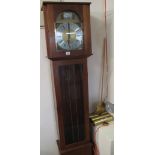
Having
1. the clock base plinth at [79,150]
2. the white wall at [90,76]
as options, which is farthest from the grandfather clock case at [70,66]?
the white wall at [90,76]

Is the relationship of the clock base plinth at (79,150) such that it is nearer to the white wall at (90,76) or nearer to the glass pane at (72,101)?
the glass pane at (72,101)

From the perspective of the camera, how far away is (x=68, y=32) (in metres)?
1.43

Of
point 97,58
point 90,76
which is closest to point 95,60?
point 97,58

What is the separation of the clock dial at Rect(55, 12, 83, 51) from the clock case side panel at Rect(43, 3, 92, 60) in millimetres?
35

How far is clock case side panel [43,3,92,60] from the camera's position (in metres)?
1.32

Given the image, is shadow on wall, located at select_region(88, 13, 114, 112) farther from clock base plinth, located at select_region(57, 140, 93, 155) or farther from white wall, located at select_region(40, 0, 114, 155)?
clock base plinth, located at select_region(57, 140, 93, 155)

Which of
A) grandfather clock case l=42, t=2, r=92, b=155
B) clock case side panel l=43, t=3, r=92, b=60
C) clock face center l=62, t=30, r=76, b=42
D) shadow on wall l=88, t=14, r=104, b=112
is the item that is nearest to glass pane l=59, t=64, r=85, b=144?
grandfather clock case l=42, t=2, r=92, b=155

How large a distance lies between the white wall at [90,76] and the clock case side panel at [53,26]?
0.96 ft

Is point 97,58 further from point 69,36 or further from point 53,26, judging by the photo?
point 53,26

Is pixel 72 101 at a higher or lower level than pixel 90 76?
lower

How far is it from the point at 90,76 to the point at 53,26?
2.40 ft
